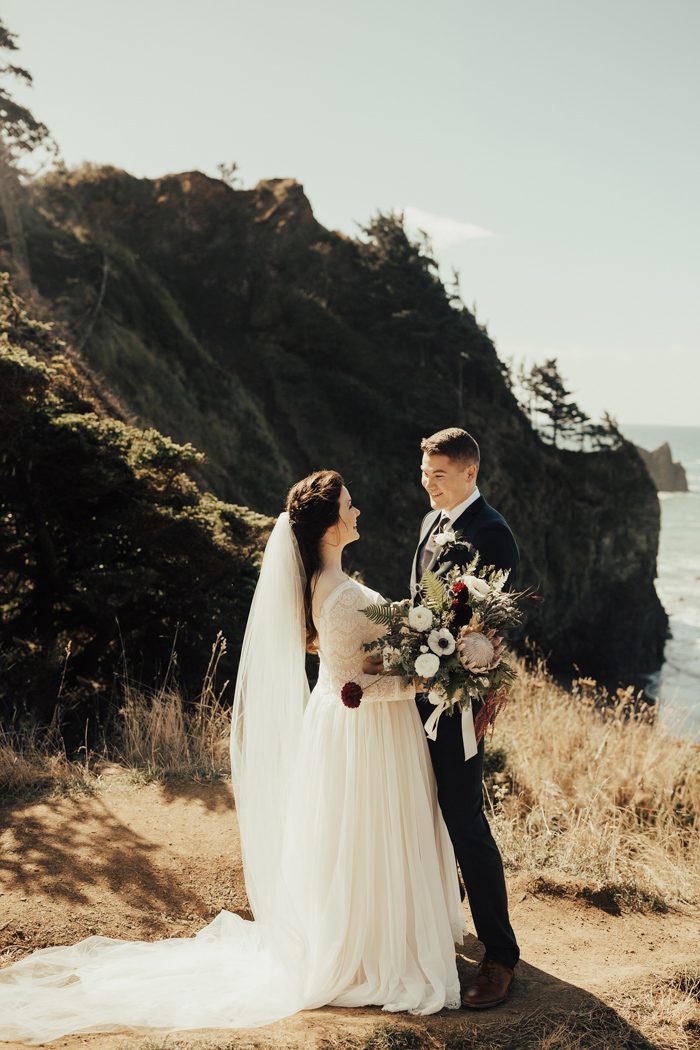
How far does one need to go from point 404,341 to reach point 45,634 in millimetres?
29064

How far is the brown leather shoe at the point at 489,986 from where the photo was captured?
3600 millimetres

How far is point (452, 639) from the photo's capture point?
3.36 metres

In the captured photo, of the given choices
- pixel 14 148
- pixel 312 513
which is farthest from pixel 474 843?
pixel 14 148

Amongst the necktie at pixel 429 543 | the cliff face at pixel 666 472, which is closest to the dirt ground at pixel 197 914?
the necktie at pixel 429 543

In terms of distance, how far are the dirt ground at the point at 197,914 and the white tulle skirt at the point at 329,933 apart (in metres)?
0.17

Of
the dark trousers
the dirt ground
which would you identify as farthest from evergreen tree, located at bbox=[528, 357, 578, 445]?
the dark trousers

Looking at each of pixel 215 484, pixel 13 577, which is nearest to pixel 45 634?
pixel 13 577

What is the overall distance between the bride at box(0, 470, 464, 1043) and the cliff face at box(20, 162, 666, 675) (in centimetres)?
2306

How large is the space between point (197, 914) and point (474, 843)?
1.80 metres

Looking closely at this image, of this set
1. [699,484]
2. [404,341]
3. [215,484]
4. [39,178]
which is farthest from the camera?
[699,484]

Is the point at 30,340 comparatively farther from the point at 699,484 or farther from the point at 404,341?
the point at 699,484

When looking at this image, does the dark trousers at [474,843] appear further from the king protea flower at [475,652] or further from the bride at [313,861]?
the king protea flower at [475,652]

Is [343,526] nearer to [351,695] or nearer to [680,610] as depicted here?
[351,695]

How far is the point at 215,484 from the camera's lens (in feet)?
76.9
